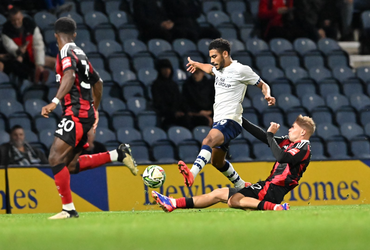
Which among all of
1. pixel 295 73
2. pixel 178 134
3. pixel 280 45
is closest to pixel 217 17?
pixel 280 45

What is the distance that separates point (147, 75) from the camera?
40.8 ft

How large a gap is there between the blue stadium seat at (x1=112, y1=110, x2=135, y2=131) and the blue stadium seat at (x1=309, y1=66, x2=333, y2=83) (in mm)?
4333

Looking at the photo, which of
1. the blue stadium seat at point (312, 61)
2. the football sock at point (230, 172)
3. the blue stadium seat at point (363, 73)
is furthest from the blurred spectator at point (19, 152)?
the blue stadium seat at point (363, 73)

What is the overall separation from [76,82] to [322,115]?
24.7 ft

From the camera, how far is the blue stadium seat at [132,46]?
12984mm

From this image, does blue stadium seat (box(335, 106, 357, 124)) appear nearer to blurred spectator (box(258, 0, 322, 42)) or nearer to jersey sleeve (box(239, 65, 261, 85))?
blurred spectator (box(258, 0, 322, 42))

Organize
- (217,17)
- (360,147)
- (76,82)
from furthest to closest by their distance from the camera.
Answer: (217,17)
(360,147)
(76,82)

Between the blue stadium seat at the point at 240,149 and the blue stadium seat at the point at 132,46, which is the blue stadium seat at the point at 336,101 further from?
the blue stadium seat at the point at 132,46

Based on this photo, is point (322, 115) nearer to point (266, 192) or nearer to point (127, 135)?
point (127, 135)

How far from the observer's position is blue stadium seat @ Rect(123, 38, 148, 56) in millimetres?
12984

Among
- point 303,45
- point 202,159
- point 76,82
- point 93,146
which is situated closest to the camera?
point 76,82

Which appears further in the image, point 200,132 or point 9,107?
point 200,132

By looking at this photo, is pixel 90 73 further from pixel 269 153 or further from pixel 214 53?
pixel 269 153

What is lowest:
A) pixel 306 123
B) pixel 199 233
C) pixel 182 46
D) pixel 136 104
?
pixel 199 233
